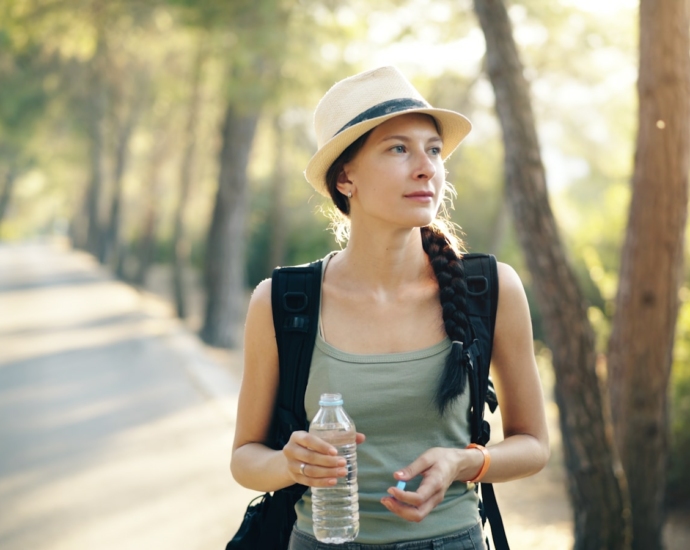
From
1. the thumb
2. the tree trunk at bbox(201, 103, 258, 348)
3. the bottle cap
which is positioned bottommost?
the thumb

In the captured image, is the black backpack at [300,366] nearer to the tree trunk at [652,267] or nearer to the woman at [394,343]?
the woman at [394,343]

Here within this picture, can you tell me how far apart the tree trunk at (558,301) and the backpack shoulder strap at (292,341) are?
359 centimetres

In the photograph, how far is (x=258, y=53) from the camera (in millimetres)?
13719

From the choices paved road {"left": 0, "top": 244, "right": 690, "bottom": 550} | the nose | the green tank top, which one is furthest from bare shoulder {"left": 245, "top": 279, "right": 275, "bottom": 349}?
paved road {"left": 0, "top": 244, "right": 690, "bottom": 550}

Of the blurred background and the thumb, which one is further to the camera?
the blurred background

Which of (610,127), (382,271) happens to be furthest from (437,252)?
(610,127)

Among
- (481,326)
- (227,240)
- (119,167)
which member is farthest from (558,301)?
(119,167)

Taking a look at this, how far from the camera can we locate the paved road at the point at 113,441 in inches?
261

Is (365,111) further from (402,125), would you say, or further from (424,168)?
(424,168)

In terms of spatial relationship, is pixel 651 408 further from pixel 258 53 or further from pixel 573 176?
pixel 573 176

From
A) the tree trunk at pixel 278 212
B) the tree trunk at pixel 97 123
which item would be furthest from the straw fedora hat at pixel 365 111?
the tree trunk at pixel 278 212

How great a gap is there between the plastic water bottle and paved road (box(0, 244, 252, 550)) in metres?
4.07

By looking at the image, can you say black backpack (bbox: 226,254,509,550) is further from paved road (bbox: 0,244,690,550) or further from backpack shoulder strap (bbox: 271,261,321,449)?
paved road (bbox: 0,244,690,550)

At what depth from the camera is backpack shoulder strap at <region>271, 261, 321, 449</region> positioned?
2574mm
